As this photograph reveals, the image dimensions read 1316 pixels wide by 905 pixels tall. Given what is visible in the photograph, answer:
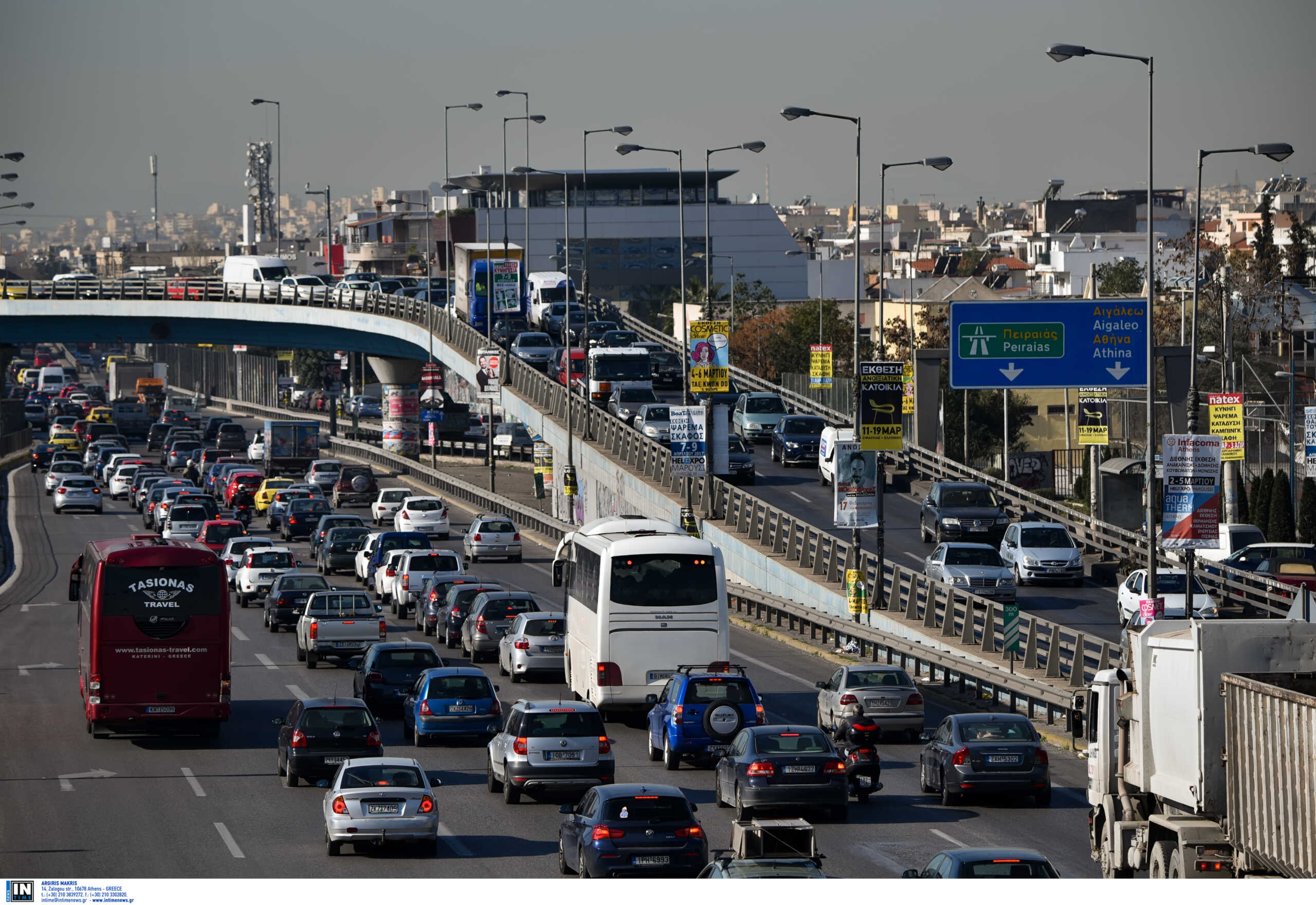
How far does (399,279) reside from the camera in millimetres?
121625

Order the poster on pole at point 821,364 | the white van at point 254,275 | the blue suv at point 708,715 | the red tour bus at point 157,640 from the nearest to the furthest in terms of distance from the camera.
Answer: the blue suv at point 708,715 → the red tour bus at point 157,640 → the poster on pole at point 821,364 → the white van at point 254,275

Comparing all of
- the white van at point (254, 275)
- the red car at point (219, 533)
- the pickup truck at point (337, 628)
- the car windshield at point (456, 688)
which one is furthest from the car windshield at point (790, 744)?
the white van at point (254, 275)

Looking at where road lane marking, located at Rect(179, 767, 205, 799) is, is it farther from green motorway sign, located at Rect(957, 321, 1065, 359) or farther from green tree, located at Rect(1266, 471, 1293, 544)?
green tree, located at Rect(1266, 471, 1293, 544)

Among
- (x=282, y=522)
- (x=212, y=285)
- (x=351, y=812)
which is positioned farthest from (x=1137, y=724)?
(x=212, y=285)

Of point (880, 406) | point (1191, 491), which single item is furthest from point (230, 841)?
point (880, 406)

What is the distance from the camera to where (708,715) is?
1217 inches

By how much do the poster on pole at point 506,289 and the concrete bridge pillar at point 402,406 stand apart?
16.7m

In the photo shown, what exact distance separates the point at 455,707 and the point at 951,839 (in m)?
11.0

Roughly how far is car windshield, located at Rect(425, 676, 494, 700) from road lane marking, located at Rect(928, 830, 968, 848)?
1015cm

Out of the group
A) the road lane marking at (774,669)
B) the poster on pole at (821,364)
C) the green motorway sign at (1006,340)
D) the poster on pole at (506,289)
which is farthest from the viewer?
the poster on pole at (506,289)

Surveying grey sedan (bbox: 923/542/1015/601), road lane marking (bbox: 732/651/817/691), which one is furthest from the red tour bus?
grey sedan (bbox: 923/542/1015/601)

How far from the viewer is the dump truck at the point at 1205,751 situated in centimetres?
1850

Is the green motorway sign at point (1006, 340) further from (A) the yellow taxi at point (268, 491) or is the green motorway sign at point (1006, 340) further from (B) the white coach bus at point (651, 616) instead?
(A) the yellow taxi at point (268, 491)

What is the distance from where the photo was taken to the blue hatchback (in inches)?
1319
